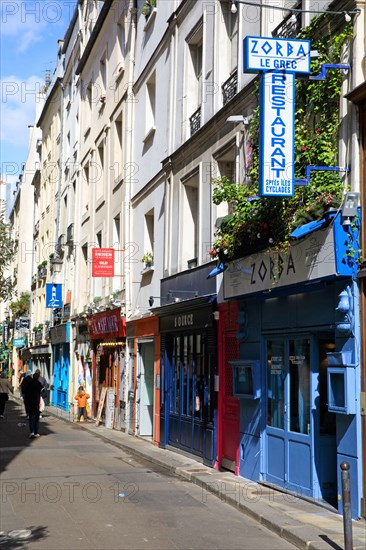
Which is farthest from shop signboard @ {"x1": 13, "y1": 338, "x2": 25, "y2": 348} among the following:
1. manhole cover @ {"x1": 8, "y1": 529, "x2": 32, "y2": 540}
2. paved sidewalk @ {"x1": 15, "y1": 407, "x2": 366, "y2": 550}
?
manhole cover @ {"x1": 8, "y1": 529, "x2": 32, "y2": 540}

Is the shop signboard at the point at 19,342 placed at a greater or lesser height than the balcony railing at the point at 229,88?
lesser

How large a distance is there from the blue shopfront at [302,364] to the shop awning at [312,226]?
0.7 inches

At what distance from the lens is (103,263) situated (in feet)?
74.1

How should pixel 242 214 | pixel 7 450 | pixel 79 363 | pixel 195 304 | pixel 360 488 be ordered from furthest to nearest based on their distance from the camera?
pixel 79 363, pixel 7 450, pixel 195 304, pixel 242 214, pixel 360 488

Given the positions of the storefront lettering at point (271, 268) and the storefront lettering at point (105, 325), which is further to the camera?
the storefront lettering at point (105, 325)

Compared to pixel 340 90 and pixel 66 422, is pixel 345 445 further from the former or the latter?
pixel 66 422

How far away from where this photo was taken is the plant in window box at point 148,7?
1986 cm

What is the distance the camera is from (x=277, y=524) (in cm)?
884

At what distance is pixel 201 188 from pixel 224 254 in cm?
329

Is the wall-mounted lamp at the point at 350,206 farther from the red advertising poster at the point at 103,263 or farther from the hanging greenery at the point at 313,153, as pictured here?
the red advertising poster at the point at 103,263

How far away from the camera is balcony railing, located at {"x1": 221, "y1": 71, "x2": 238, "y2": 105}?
45.5 feet

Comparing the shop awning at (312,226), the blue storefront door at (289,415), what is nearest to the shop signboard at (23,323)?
the blue storefront door at (289,415)

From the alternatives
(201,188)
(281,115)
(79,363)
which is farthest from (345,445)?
(79,363)

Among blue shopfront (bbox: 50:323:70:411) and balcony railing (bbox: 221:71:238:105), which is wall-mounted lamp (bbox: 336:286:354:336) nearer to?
balcony railing (bbox: 221:71:238:105)
